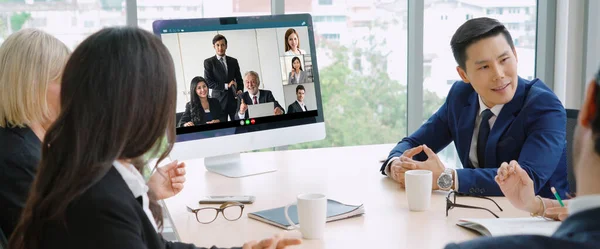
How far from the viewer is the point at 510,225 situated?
182cm

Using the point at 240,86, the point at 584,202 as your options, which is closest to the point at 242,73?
the point at 240,86

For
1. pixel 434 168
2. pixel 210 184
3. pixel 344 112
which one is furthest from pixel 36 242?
pixel 344 112

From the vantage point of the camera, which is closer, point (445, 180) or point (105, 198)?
point (105, 198)

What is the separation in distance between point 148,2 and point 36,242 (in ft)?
8.93

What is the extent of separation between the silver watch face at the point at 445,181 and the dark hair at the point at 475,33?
48 centimetres

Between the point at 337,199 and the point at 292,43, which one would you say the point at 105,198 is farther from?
the point at 292,43

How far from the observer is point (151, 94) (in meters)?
1.36

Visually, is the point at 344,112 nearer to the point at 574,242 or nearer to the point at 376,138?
the point at 376,138

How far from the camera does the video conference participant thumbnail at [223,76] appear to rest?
252cm

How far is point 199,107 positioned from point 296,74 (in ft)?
1.32

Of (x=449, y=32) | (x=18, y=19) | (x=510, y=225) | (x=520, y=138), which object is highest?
(x=18, y=19)

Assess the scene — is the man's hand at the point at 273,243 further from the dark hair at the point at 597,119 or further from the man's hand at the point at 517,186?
the dark hair at the point at 597,119

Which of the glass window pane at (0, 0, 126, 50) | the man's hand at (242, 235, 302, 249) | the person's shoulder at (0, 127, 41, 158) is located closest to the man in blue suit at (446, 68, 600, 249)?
the man's hand at (242, 235, 302, 249)

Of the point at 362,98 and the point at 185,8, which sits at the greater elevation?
the point at 185,8
